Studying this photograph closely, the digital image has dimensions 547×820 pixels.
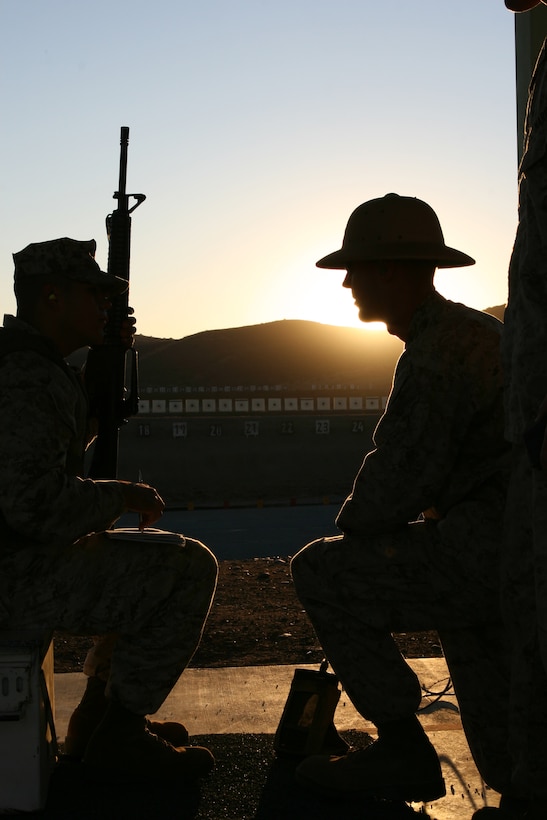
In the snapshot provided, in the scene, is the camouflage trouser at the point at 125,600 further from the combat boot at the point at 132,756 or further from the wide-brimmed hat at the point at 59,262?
the wide-brimmed hat at the point at 59,262

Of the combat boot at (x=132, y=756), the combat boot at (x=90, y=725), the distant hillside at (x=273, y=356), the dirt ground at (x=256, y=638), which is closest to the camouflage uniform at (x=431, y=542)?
the combat boot at (x=132, y=756)

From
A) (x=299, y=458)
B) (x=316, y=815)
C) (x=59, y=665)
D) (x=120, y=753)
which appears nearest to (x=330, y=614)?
(x=316, y=815)

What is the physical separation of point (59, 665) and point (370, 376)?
7223 cm

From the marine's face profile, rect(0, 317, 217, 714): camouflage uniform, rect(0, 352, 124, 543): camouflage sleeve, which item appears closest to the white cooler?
Answer: rect(0, 317, 217, 714): camouflage uniform

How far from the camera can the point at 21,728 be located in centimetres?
309

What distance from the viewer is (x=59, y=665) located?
554cm

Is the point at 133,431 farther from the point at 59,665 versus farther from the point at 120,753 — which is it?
the point at 120,753

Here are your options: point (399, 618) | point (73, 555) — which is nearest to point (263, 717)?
point (399, 618)

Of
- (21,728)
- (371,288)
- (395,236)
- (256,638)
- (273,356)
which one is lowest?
(273,356)

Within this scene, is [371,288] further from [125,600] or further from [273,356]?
[273,356]

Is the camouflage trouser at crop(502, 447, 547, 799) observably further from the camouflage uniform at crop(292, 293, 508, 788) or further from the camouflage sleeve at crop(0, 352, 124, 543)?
the camouflage sleeve at crop(0, 352, 124, 543)

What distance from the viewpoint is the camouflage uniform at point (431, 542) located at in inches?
123

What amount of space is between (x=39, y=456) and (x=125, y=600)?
56cm

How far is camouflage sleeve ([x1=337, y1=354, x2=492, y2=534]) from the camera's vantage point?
10.3 ft
